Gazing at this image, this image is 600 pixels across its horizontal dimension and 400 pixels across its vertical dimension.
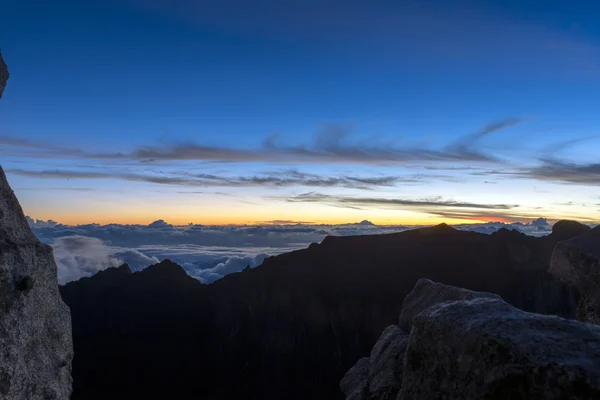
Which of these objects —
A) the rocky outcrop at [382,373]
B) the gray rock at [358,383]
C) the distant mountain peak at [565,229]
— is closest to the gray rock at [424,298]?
the rocky outcrop at [382,373]

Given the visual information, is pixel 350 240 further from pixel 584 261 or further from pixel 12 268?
pixel 12 268

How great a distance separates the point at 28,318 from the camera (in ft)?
32.0

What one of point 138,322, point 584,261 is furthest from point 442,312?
point 138,322

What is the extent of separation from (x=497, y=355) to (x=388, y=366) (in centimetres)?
751

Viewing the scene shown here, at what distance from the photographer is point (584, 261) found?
1756 centimetres

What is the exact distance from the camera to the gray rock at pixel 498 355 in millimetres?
5184

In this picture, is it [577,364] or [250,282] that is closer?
[577,364]

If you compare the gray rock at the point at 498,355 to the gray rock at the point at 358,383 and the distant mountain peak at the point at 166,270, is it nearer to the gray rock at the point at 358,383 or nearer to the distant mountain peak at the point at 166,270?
the gray rock at the point at 358,383

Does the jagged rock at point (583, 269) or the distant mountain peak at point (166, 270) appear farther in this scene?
the distant mountain peak at point (166, 270)

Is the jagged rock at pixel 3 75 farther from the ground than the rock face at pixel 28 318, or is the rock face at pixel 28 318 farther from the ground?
the jagged rock at pixel 3 75

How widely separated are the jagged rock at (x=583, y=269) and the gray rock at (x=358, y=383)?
854 centimetres

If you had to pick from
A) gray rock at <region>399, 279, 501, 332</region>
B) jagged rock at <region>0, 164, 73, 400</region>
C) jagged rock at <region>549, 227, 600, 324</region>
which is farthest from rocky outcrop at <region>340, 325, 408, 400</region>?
jagged rock at <region>0, 164, 73, 400</region>

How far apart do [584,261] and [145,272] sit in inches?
5292

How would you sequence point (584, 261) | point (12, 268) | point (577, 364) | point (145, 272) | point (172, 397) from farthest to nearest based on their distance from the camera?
point (145, 272) → point (172, 397) → point (584, 261) → point (12, 268) → point (577, 364)
